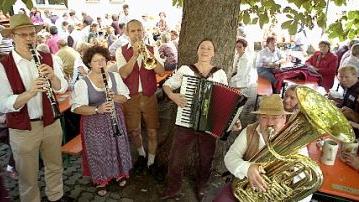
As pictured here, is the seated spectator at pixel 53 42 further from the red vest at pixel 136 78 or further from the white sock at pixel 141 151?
the white sock at pixel 141 151

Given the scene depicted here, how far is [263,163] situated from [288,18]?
1.94 meters

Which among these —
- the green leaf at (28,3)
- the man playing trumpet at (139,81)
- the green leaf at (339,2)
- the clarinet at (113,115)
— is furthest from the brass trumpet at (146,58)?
the green leaf at (339,2)

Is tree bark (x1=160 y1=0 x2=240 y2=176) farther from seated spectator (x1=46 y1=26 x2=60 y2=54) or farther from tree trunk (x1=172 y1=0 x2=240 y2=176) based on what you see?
seated spectator (x1=46 y1=26 x2=60 y2=54)

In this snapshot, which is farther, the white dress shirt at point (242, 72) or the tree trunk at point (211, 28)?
the white dress shirt at point (242, 72)

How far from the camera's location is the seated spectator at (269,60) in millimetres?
7465

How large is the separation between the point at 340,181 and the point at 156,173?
2289 mm

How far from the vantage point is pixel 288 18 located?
3.71m

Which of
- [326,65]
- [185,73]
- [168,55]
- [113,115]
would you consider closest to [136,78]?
[113,115]

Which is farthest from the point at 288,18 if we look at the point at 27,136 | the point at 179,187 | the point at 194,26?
the point at 27,136

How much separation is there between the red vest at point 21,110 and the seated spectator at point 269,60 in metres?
5.29

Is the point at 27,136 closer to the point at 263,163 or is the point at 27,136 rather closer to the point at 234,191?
the point at 234,191

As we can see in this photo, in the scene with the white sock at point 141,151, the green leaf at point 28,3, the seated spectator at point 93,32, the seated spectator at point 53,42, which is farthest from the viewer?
the seated spectator at point 93,32

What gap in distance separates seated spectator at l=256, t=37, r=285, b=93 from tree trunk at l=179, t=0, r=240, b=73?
3.83 meters

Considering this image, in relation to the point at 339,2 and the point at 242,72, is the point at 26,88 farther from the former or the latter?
the point at 242,72
